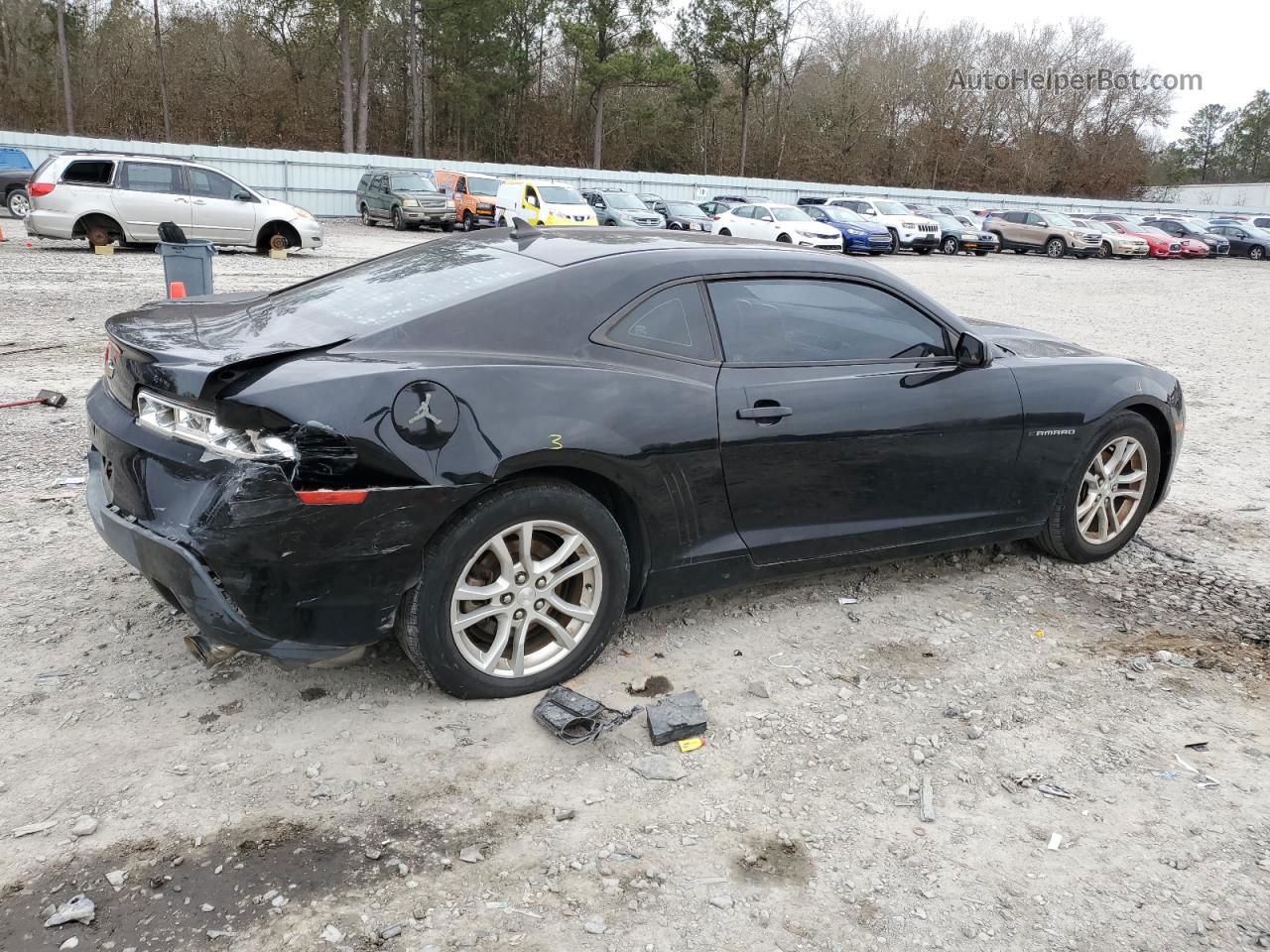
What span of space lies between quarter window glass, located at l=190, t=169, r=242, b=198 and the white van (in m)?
7.82

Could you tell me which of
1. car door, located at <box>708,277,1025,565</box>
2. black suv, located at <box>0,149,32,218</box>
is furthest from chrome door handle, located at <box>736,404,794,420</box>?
black suv, located at <box>0,149,32,218</box>

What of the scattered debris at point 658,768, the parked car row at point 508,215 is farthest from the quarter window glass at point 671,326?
the parked car row at point 508,215

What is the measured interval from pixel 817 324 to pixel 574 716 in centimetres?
187

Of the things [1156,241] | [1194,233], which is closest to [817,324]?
[1156,241]

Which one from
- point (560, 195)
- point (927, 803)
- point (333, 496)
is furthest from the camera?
point (560, 195)

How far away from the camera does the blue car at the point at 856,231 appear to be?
2828 cm

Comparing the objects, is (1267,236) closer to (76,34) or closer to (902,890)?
(902,890)

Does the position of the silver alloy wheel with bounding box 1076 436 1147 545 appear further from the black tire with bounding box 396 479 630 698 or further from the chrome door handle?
the black tire with bounding box 396 479 630 698

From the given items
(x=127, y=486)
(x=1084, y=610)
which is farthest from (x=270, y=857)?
(x=1084, y=610)

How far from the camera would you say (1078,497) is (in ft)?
15.9

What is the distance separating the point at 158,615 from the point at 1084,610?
3.90 meters

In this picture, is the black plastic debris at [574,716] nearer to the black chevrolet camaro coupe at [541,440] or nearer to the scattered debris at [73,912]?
the black chevrolet camaro coupe at [541,440]

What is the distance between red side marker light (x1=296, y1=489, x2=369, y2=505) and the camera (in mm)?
2914

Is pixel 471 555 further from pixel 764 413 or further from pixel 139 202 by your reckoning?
pixel 139 202
